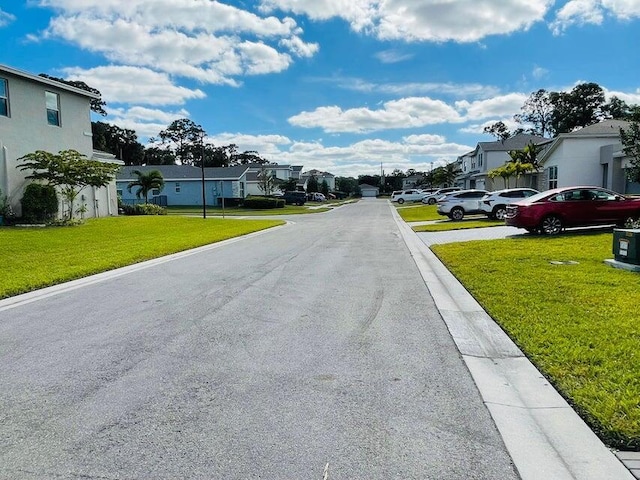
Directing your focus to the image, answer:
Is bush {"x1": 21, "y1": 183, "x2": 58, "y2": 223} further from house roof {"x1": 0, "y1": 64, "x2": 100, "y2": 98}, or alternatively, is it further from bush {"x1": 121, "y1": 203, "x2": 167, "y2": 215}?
bush {"x1": 121, "y1": 203, "x2": 167, "y2": 215}

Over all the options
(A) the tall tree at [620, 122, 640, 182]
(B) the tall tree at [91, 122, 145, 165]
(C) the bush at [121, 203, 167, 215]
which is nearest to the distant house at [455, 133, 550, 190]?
(A) the tall tree at [620, 122, 640, 182]

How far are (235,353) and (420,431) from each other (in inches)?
91.3

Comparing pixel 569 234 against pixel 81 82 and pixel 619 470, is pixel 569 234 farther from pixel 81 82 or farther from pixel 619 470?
pixel 81 82

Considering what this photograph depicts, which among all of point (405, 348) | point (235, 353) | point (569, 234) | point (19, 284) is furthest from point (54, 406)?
point (569, 234)

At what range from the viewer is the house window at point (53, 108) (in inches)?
885

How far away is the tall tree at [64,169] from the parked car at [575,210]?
59.3 ft

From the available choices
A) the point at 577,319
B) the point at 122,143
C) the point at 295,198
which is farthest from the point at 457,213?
the point at 122,143

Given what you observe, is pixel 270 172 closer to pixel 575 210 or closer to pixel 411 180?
pixel 575 210

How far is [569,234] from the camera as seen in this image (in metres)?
15.6

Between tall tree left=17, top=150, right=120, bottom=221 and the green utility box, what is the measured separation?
67.1 feet

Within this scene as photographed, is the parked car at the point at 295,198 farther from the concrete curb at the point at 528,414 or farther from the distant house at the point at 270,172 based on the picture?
the concrete curb at the point at 528,414

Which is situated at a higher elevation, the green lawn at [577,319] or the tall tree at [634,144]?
the tall tree at [634,144]

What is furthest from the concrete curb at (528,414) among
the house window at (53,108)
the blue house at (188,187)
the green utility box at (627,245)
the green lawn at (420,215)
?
the blue house at (188,187)

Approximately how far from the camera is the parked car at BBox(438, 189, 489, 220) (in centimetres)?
2656
